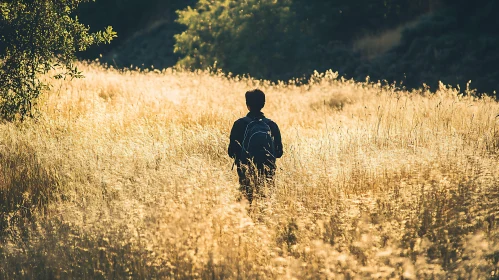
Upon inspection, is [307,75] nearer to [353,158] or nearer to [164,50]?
[164,50]

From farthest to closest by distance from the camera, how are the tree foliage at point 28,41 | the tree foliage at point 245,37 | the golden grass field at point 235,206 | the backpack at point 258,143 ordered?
the tree foliage at point 245,37 < the tree foliage at point 28,41 < the backpack at point 258,143 < the golden grass field at point 235,206

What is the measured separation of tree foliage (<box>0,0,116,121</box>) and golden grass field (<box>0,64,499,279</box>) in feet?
1.78

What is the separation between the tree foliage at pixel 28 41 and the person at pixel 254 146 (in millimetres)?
3438

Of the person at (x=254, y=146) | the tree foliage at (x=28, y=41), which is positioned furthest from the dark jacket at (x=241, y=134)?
the tree foliage at (x=28, y=41)

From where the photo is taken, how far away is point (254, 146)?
16.6ft

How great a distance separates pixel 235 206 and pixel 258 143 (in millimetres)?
996

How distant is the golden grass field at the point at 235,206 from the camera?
3816 millimetres

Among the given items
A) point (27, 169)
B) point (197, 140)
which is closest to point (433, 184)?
point (197, 140)

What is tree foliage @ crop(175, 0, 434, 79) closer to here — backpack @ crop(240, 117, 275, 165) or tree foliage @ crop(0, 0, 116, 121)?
tree foliage @ crop(0, 0, 116, 121)

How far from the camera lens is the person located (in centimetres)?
507

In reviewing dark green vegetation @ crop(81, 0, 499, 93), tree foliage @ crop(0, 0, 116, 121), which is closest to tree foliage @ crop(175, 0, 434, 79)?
dark green vegetation @ crop(81, 0, 499, 93)

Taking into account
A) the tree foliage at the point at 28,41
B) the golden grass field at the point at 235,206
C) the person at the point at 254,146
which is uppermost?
the tree foliage at the point at 28,41


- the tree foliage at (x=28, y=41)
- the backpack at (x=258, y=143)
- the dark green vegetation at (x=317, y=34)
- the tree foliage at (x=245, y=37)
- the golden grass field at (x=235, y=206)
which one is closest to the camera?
the golden grass field at (x=235, y=206)

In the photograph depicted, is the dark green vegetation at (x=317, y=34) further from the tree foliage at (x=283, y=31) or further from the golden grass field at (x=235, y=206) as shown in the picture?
the golden grass field at (x=235, y=206)
